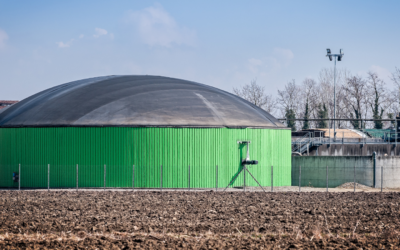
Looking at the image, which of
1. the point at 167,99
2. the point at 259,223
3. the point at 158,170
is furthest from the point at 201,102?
the point at 259,223

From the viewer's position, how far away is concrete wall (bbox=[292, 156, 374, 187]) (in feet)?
129

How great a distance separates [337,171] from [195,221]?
22599 millimetres

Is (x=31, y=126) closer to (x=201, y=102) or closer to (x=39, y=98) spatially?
(x=39, y=98)

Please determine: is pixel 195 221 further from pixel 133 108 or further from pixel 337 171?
pixel 337 171

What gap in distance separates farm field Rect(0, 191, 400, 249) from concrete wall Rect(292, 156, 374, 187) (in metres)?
10.8

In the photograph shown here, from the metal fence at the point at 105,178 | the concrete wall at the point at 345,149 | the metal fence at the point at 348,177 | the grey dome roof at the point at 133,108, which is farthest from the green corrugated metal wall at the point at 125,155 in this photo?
the concrete wall at the point at 345,149

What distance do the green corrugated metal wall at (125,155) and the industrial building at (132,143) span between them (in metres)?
0.06

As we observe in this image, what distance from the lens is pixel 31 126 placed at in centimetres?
3347

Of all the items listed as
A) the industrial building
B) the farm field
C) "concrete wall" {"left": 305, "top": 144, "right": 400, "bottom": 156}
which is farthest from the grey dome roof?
"concrete wall" {"left": 305, "top": 144, "right": 400, "bottom": 156}

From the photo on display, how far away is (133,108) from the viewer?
3397cm

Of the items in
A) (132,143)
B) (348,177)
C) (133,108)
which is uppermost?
(133,108)

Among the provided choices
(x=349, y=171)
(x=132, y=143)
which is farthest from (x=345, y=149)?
(x=132, y=143)

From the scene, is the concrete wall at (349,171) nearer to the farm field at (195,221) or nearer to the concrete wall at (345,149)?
the concrete wall at (345,149)

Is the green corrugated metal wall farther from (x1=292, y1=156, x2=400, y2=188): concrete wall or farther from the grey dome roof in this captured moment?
(x1=292, y1=156, x2=400, y2=188): concrete wall
